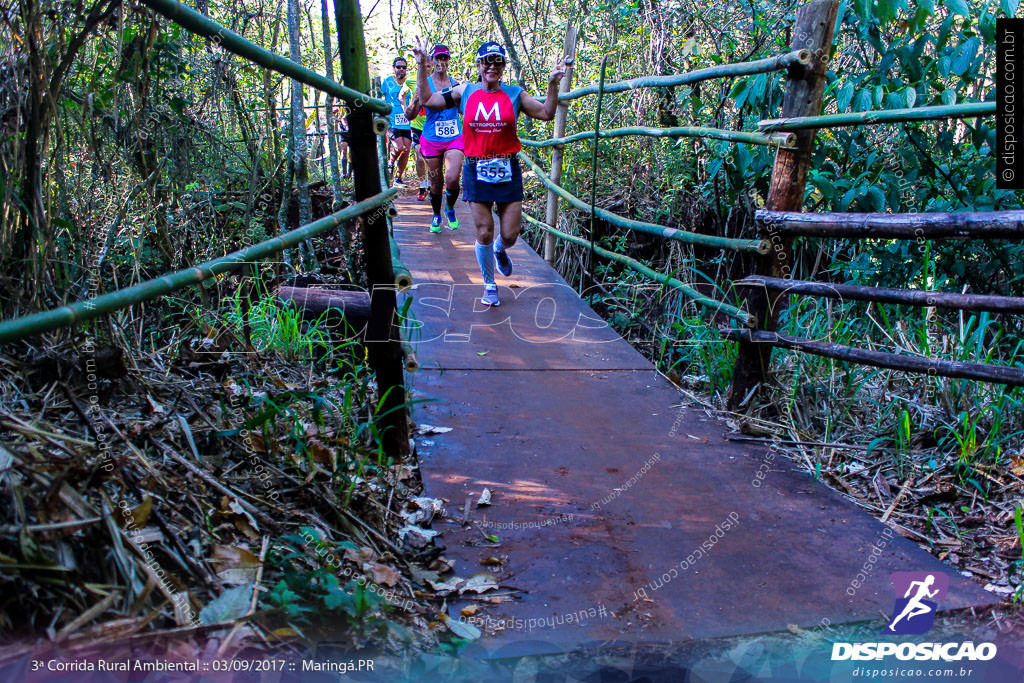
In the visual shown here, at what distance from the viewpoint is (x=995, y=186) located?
3.63 m

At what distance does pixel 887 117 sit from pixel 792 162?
39cm

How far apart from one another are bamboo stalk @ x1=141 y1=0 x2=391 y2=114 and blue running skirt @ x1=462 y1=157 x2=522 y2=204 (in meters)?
2.42

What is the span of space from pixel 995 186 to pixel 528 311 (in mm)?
2319

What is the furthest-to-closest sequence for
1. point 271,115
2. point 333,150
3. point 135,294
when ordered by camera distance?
point 333,150 → point 271,115 → point 135,294

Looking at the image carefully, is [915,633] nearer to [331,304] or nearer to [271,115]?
[331,304]

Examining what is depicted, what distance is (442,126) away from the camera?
20.8ft

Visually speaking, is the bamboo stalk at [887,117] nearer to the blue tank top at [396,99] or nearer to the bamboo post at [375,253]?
the bamboo post at [375,253]

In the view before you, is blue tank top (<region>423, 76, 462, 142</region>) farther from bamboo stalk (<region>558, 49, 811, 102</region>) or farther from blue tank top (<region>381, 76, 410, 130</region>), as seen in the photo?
bamboo stalk (<region>558, 49, 811, 102</region>)

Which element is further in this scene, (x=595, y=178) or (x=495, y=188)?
(x=595, y=178)

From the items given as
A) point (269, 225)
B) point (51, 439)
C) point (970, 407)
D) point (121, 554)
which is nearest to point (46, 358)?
point (51, 439)

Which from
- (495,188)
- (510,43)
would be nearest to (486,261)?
(495,188)

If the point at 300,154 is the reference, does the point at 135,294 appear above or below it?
below

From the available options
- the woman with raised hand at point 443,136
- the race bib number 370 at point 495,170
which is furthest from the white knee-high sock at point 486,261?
the woman with raised hand at point 443,136

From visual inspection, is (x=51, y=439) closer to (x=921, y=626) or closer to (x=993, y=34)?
(x=921, y=626)
